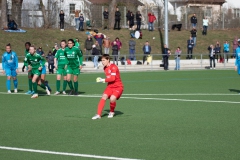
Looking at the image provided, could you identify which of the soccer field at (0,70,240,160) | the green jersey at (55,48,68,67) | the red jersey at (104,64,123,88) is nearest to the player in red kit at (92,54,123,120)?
the red jersey at (104,64,123,88)

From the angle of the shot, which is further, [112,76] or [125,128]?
[112,76]

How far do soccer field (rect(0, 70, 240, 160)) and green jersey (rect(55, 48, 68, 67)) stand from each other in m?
1.58

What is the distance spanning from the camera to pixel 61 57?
19.8 m

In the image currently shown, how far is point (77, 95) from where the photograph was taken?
64.2 ft

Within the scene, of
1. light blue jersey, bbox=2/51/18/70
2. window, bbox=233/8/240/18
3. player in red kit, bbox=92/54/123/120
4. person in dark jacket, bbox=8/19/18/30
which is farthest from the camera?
window, bbox=233/8/240/18

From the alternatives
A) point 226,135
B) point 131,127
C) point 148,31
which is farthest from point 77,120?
point 148,31

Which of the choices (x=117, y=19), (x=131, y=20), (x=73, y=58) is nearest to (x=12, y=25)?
(x=117, y=19)

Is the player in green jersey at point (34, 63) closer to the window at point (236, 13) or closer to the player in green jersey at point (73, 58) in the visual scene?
the player in green jersey at point (73, 58)

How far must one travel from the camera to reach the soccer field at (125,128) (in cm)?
923

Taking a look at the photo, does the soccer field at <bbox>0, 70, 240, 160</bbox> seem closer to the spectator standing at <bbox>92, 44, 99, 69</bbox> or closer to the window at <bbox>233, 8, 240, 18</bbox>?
the spectator standing at <bbox>92, 44, 99, 69</bbox>

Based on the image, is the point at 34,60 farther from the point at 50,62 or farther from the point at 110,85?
the point at 50,62

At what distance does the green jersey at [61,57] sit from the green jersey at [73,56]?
476mm

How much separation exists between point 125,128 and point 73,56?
783 centimetres

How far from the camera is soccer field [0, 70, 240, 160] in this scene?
9.23 m
